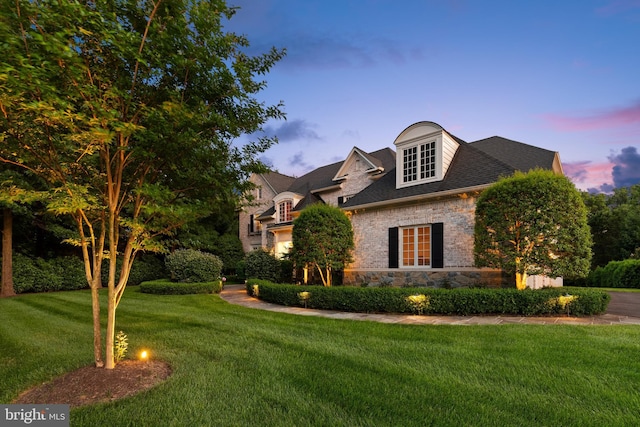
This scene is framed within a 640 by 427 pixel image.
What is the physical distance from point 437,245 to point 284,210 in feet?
41.9

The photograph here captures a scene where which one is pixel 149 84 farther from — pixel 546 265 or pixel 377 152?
pixel 377 152

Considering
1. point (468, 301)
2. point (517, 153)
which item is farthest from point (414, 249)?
point (517, 153)

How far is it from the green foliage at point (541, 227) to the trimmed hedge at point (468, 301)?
2.32 ft

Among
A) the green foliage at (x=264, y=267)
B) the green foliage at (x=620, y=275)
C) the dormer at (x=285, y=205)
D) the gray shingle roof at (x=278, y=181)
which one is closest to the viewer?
the green foliage at (x=264, y=267)

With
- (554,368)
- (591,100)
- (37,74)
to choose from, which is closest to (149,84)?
(37,74)

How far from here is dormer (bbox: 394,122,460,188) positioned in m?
12.2

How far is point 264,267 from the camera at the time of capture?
Result: 54.7ft

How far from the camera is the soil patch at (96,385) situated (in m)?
3.51

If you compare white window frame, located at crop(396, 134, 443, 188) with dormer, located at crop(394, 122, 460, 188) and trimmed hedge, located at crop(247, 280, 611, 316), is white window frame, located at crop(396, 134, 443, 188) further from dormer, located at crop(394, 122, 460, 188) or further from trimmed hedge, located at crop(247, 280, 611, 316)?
trimmed hedge, located at crop(247, 280, 611, 316)

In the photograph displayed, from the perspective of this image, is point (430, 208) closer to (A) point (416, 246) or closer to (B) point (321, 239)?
(A) point (416, 246)

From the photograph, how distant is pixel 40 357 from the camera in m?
5.06

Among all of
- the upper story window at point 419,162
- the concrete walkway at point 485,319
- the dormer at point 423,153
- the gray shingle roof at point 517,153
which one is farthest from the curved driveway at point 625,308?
the upper story window at point 419,162

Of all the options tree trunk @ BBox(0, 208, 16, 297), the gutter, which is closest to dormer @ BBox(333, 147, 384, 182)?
the gutter

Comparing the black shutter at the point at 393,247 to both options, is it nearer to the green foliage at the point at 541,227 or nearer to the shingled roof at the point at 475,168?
the shingled roof at the point at 475,168
